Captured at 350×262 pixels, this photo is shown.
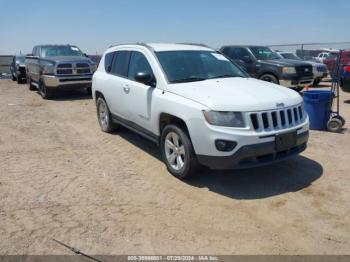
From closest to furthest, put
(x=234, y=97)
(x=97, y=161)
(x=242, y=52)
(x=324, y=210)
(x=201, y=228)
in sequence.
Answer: (x=201, y=228) < (x=324, y=210) < (x=234, y=97) < (x=97, y=161) < (x=242, y=52)

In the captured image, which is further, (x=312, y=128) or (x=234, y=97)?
(x=312, y=128)

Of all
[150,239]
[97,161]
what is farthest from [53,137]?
[150,239]

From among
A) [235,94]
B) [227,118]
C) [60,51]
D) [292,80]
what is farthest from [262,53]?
[227,118]

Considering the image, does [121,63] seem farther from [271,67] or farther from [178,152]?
[271,67]

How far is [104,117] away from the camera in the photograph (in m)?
7.55

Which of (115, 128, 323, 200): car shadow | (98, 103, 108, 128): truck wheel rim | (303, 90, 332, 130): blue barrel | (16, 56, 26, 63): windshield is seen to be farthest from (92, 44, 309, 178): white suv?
(16, 56, 26, 63): windshield

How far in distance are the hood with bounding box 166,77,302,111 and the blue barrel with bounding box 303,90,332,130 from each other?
2632 mm

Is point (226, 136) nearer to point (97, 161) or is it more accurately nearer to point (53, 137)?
point (97, 161)

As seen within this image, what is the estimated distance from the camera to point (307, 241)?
3457 millimetres

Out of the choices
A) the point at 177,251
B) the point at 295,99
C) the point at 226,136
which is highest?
the point at 295,99

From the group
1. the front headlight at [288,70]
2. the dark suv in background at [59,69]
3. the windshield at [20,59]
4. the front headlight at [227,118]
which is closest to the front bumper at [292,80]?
the front headlight at [288,70]

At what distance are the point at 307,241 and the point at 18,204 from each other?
10.7 feet

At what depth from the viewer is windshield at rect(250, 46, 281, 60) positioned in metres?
12.9

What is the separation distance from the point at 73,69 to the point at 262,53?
683 cm
